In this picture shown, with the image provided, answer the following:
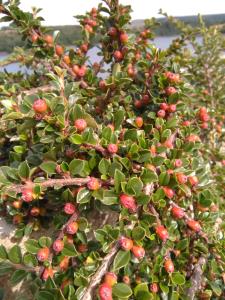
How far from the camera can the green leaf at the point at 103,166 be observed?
132 centimetres

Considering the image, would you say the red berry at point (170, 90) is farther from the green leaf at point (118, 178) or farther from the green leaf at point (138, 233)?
the green leaf at point (138, 233)

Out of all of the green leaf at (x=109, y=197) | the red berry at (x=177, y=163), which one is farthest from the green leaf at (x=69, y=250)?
the red berry at (x=177, y=163)

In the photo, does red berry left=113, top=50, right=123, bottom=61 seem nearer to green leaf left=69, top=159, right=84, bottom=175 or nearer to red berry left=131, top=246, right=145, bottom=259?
green leaf left=69, top=159, right=84, bottom=175

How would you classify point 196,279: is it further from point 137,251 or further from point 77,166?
point 77,166

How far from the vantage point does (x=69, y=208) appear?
137 cm

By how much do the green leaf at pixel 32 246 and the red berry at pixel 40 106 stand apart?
1.62ft

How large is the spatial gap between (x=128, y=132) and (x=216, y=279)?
84 cm

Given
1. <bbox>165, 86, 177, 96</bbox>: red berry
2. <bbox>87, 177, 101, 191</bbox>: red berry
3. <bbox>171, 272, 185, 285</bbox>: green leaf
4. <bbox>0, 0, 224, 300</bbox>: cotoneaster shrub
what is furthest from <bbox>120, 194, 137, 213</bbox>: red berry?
<bbox>165, 86, 177, 96</bbox>: red berry

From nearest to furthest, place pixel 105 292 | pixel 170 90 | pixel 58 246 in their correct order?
pixel 105 292, pixel 58 246, pixel 170 90

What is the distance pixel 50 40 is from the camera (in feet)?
7.15

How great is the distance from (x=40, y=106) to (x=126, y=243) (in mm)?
578

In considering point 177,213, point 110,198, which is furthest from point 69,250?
point 177,213

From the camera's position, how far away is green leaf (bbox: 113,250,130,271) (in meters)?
1.15

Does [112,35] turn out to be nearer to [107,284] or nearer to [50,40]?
[50,40]
